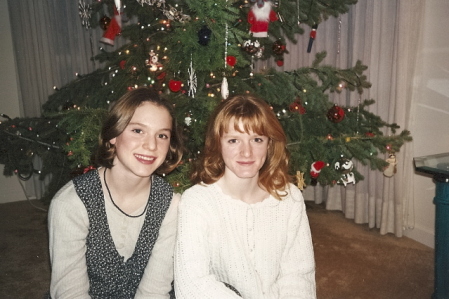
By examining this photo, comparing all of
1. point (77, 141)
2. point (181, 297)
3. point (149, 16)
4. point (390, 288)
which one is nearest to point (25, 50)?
point (149, 16)

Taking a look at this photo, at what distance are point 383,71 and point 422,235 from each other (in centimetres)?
134

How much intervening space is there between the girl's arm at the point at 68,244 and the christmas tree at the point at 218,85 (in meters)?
0.61

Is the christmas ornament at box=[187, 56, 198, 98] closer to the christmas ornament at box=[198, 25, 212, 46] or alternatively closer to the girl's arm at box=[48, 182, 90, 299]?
the christmas ornament at box=[198, 25, 212, 46]

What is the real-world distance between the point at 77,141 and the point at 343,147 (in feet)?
4.57

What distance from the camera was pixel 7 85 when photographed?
13.5ft

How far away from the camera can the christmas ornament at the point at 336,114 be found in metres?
2.34

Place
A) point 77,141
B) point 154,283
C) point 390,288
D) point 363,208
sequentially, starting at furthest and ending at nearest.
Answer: point 363,208 < point 390,288 < point 77,141 < point 154,283

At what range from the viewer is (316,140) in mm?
2166

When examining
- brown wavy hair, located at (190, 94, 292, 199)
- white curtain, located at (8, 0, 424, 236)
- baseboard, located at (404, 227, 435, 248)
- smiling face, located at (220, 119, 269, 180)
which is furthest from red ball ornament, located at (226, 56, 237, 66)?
baseboard, located at (404, 227, 435, 248)

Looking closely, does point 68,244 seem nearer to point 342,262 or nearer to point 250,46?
point 250,46

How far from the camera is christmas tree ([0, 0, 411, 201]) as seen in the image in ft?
6.06

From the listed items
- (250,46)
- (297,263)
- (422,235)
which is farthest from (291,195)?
(422,235)

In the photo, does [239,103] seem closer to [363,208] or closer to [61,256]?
[61,256]

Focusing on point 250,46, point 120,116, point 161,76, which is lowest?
point 120,116
